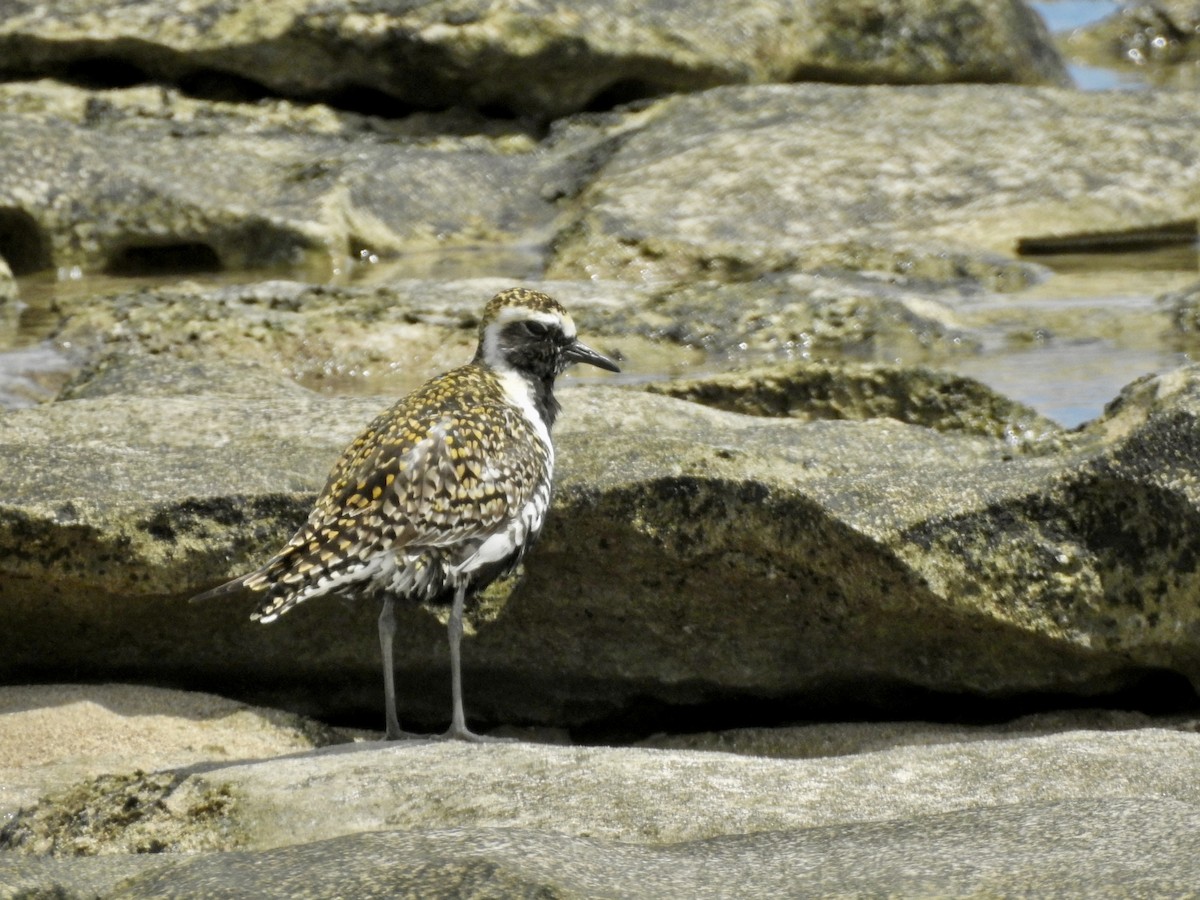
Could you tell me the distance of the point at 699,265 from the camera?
12.2 meters

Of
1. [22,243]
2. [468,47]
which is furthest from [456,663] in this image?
[468,47]

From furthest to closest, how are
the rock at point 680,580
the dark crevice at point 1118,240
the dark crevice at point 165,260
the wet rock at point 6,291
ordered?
the dark crevice at point 1118,240, the dark crevice at point 165,260, the wet rock at point 6,291, the rock at point 680,580

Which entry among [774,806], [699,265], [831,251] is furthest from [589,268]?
[774,806]

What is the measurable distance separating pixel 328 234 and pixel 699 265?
2588 mm

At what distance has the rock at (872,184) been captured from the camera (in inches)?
483

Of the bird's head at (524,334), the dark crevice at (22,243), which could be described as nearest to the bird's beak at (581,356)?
the bird's head at (524,334)

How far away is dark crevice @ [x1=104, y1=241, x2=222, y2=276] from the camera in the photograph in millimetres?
13094

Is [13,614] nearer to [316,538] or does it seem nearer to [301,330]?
[316,538]

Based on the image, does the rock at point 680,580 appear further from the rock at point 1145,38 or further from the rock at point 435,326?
the rock at point 1145,38

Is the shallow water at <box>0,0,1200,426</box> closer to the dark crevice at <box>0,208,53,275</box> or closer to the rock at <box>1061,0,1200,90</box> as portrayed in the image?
the dark crevice at <box>0,208,53,275</box>

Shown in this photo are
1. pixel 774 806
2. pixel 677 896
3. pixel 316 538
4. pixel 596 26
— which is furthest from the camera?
pixel 596 26

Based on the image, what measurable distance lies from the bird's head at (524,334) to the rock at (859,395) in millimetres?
1698

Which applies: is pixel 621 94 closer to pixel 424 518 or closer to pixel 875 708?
pixel 875 708

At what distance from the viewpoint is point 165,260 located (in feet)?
43.6
